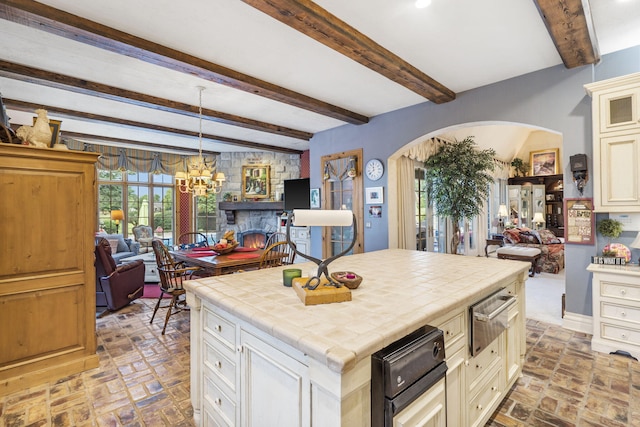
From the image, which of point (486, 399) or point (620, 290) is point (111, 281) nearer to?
point (486, 399)

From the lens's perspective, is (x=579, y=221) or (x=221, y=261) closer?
(x=579, y=221)

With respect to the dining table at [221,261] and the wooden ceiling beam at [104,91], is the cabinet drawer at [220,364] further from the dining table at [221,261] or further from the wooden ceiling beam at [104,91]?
the wooden ceiling beam at [104,91]

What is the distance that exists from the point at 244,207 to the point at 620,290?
6727mm

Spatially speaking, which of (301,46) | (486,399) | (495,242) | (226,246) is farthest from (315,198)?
(495,242)

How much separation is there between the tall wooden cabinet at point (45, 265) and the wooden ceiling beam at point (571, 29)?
12.3 ft

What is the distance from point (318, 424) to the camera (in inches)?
38.1

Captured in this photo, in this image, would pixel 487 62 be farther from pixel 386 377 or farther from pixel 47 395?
pixel 47 395

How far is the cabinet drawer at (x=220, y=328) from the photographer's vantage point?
1.42 meters

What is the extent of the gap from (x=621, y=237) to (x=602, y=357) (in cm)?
117

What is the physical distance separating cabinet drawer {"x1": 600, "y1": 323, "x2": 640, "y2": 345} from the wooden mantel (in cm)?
Result: 589

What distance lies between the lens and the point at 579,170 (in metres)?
3.08

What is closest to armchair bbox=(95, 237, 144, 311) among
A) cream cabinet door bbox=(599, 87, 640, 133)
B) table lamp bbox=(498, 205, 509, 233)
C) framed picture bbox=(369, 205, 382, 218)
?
framed picture bbox=(369, 205, 382, 218)

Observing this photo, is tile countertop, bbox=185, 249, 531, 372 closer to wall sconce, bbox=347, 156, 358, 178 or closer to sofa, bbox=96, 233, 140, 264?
wall sconce, bbox=347, 156, 358, 178

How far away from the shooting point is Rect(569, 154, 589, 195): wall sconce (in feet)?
10.00
